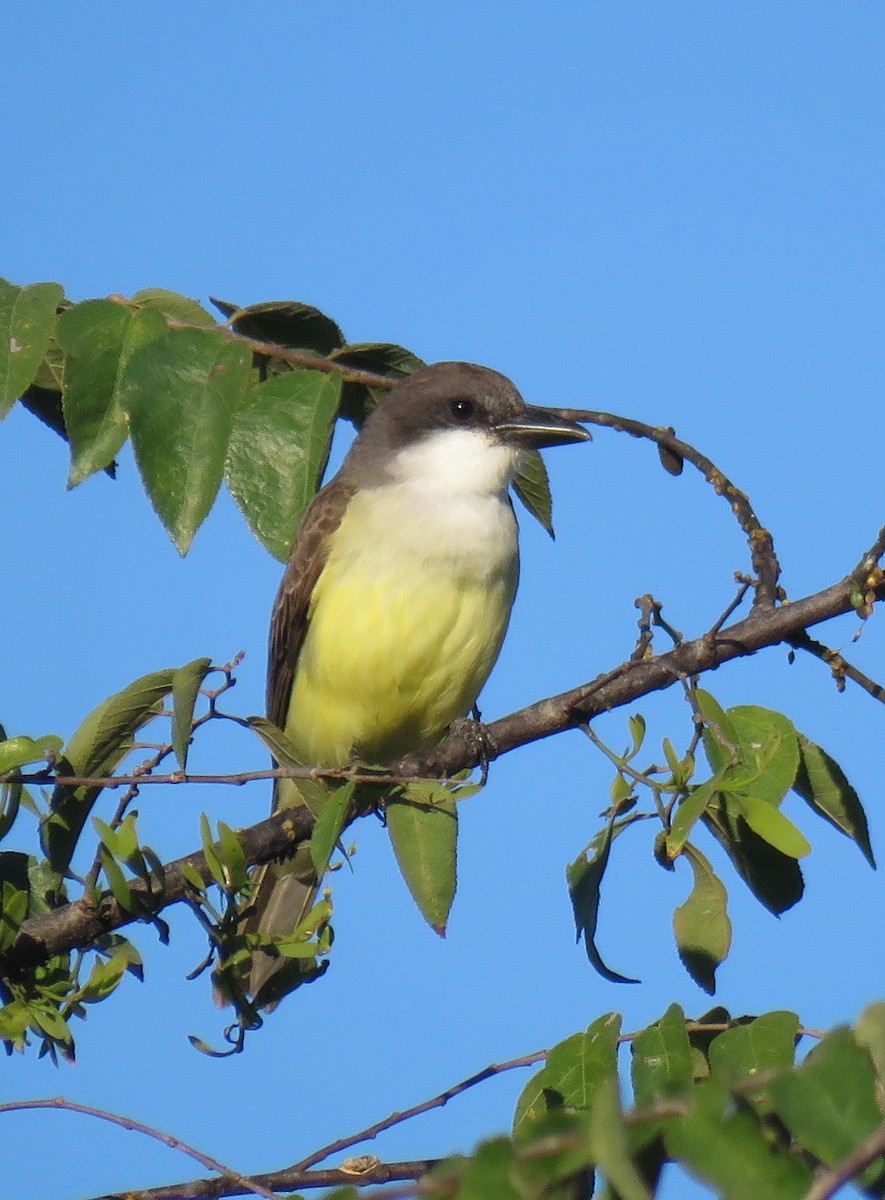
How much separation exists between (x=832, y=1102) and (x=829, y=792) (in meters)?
1.42

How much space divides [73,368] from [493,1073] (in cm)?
166

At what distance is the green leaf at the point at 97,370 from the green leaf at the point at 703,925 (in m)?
1.43

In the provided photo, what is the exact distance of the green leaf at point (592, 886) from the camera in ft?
8.61

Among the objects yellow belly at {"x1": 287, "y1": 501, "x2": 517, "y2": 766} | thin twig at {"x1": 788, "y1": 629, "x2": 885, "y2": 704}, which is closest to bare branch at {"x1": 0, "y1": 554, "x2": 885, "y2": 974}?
thin twig at {"x1": 788, "y1": 629, "x2": 885, "y2": 704}

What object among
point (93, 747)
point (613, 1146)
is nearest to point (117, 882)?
point (93, 747)

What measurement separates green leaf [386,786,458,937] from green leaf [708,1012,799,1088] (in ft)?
1.87

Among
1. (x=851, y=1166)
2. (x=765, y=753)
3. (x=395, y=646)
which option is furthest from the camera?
(x=395, y=646)

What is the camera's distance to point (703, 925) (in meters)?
2.62

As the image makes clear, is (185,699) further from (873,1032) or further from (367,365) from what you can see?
(873,1032)

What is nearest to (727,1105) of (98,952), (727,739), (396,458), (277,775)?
(727,739)

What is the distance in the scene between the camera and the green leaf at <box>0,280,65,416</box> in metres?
3.19

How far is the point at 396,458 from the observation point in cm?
534

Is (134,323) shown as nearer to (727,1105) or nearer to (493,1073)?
(493,1073)

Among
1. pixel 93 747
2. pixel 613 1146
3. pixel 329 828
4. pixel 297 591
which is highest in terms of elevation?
pixel 297 591
